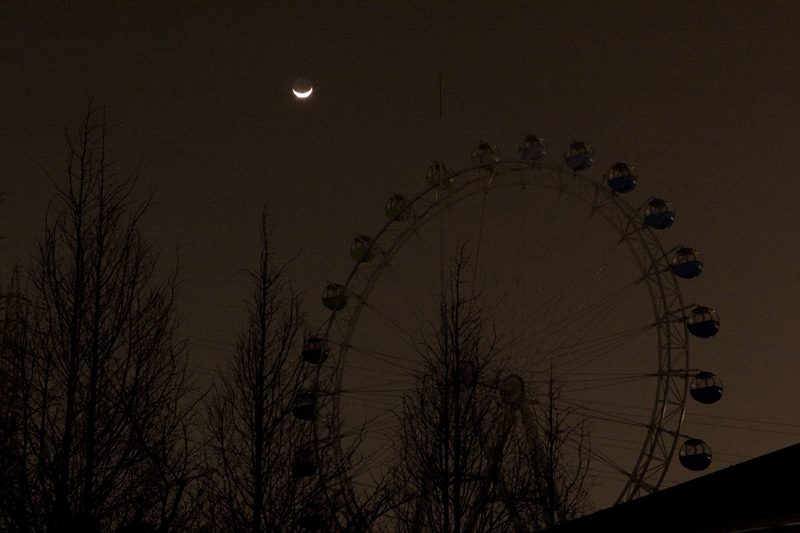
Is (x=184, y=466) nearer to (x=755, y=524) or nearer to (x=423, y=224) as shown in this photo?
(x=755, y=524)

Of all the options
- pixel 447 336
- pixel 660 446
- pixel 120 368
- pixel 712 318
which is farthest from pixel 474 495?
pixel 712 318

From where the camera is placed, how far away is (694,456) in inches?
885

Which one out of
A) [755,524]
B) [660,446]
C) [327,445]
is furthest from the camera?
[660,446]

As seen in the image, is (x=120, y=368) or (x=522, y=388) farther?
(x=522, y=388)

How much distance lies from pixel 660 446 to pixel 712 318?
3.30 m

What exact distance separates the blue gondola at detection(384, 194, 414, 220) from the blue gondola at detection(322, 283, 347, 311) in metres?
2.23

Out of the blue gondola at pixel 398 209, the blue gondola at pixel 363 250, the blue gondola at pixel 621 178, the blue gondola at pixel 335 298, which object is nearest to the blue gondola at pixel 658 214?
the blue gondola at pixel 621 178


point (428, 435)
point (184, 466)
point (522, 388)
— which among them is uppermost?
point (522, 388)

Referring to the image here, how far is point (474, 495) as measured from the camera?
13.2m

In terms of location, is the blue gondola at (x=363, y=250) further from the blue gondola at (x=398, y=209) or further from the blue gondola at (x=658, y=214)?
the blue gondola at (x=658, y=214)

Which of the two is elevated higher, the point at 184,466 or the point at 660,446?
the point at 660,446

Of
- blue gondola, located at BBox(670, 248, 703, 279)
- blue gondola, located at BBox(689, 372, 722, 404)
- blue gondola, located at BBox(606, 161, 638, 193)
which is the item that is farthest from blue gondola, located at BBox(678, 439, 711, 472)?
blue gondola, located at BBox(606, 161, 638, 193)

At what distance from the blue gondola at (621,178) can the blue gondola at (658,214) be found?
69cm

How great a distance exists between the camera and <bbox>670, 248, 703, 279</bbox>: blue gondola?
23.9m
